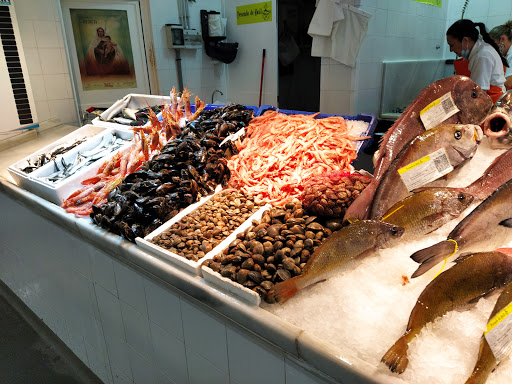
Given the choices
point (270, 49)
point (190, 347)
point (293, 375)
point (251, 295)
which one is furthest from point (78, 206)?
point (270, 49)

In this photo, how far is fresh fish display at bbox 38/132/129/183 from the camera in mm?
2684

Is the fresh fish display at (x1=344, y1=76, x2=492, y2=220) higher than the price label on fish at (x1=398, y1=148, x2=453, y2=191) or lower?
higher

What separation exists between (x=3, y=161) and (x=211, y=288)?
117 inches

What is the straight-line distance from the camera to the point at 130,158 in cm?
264

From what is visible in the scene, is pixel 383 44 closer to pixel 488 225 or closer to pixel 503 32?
pixel 503 32

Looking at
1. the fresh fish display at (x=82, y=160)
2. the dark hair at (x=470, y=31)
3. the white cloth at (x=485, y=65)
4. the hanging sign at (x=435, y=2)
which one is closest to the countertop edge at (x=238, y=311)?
the fresh fish display at (x=82, y=160)

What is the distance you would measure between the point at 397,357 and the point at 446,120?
44.7 inches

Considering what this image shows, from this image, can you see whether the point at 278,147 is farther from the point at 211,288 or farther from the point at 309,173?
the point at 211,288

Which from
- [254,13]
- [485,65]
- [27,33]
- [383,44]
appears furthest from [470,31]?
[27,33]

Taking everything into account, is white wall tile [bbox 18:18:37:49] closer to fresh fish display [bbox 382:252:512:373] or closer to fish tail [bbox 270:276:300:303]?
fish tail [bbox 270:276:300:303]

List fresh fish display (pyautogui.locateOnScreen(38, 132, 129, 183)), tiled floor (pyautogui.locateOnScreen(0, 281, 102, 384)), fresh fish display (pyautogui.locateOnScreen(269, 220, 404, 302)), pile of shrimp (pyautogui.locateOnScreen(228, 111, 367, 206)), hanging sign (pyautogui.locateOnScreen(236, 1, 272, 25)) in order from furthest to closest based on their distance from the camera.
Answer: hanging sign (pyautogui.locateOnScreen(236, 1, 272, 25)), tiled floor (pyautogui.locateOnScreen(0, 281, 102, 384)), fresh fish display (pyautogui.locateOnScreen(38, 132, 129, 183)), pile of shrimp (pyautogui.locateOnScreen(228, 111, 367, 206)), fresh fish display (pyautogui.locateOnScreen(269, 220, 404, 302))

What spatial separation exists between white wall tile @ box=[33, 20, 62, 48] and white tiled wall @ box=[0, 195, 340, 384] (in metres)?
2.33

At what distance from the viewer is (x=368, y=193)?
1.49 m

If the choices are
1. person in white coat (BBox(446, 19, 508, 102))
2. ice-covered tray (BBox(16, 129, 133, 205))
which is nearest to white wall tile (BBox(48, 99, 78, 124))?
ice-covered tray (BBox(16, 129, 133, 205))
